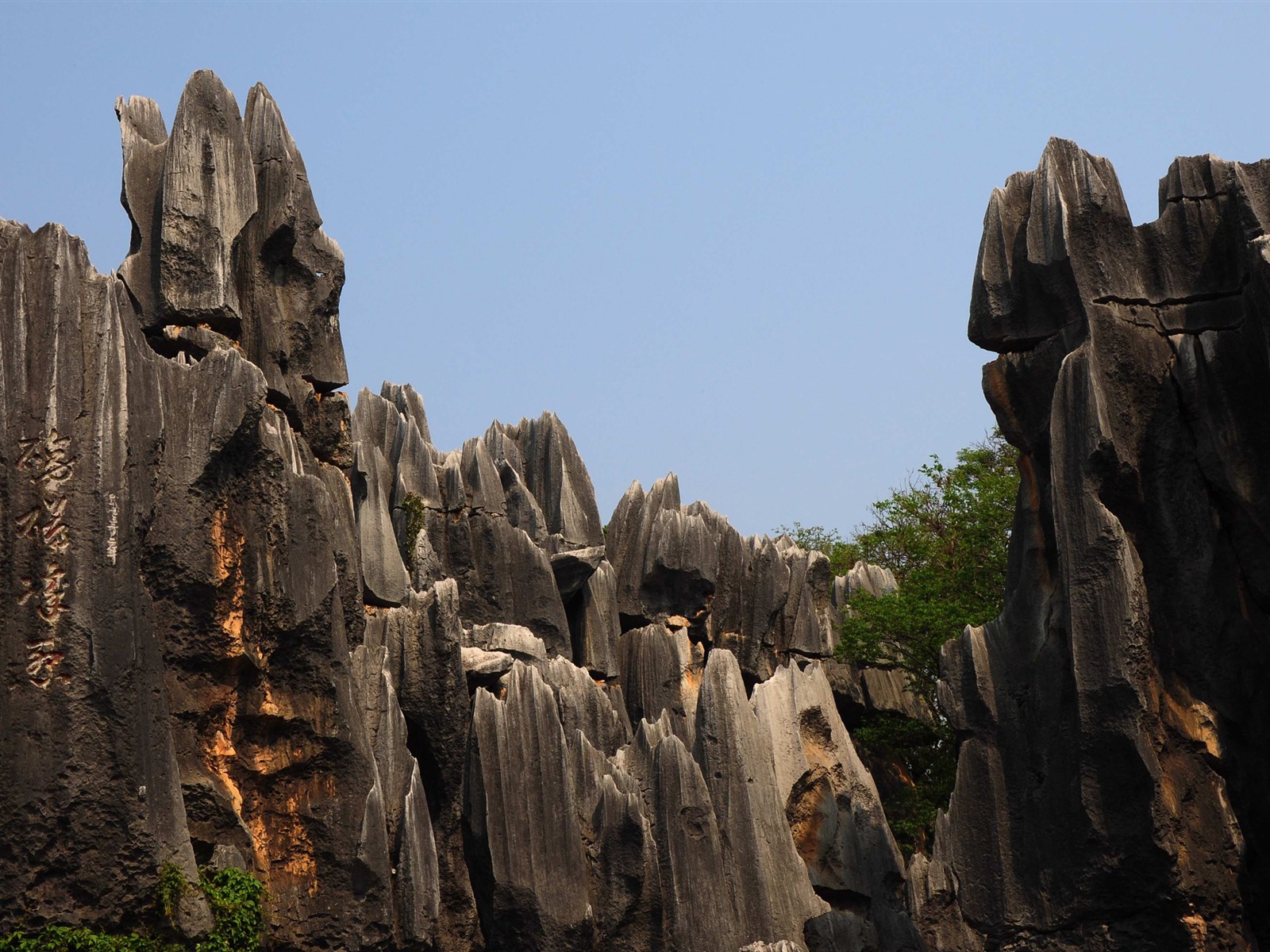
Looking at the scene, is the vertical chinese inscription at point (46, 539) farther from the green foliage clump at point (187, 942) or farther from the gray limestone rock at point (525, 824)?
the gray limestone rock at point (525, 824)

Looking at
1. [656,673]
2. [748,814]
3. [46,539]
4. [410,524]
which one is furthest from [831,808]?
[46,539]

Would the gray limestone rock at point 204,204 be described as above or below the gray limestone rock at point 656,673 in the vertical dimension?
above

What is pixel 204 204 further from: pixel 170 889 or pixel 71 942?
pixel 71 942

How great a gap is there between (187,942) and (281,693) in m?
3.96

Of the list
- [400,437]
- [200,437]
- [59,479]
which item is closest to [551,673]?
[400,437]

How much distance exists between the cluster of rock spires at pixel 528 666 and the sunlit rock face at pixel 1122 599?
43 mm

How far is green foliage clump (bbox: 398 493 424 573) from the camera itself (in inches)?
1289

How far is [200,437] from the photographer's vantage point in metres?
20.2

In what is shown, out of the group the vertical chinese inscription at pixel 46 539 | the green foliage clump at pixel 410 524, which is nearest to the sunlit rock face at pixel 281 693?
the vertical chinese inscription at pixel 46 539

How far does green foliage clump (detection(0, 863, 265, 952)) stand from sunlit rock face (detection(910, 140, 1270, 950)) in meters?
8.59

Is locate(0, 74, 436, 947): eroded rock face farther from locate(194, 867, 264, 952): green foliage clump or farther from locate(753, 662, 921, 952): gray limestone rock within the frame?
locate(753, 662, 921, 952): gray limestone rock

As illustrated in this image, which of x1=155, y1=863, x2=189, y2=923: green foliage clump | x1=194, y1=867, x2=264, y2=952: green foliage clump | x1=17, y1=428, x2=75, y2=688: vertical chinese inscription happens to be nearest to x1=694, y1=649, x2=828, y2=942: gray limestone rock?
x1=194, y1=867, x2=264, y2=952: green foliage clump

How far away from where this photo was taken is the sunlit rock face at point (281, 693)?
57.3 ft

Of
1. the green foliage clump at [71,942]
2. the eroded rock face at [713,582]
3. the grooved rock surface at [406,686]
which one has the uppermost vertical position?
the eroded rock face at [713,582]
